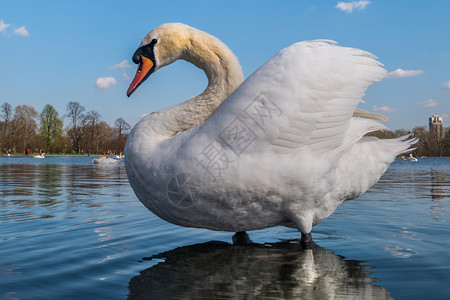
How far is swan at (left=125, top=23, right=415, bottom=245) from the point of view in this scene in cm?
333

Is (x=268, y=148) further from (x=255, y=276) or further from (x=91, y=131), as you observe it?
(x=91, y=131)

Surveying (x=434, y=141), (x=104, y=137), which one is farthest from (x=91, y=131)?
Answer: (x=434, y=141)

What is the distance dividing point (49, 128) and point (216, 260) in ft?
289

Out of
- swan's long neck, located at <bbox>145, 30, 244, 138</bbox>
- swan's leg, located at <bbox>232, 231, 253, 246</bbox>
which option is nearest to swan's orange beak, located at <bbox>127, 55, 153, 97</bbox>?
swan's long neck, located at <bbox>145, 30, 244, 138</bbox>

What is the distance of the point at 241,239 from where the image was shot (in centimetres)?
455

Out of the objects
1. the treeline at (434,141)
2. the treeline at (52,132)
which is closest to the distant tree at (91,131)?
the treeline at (52,132)

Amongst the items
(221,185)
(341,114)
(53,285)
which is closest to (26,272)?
(53,285)

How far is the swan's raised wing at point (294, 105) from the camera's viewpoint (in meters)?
3.34

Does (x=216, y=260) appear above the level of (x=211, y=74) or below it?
below

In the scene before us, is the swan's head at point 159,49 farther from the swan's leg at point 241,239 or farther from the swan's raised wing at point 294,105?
the swan's leg at point 241,239

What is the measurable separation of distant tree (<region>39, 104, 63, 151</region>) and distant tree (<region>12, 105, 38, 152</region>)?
3252mm

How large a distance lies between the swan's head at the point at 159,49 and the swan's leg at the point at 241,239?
1.97m

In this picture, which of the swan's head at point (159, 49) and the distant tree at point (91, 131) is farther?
the distant tree at point (91, 131)

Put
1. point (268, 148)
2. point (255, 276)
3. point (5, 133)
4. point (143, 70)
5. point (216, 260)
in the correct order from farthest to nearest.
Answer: point (5, 133) < point (143, 70) < point (216, 260) < point (268, 148) < point (255, 276)
